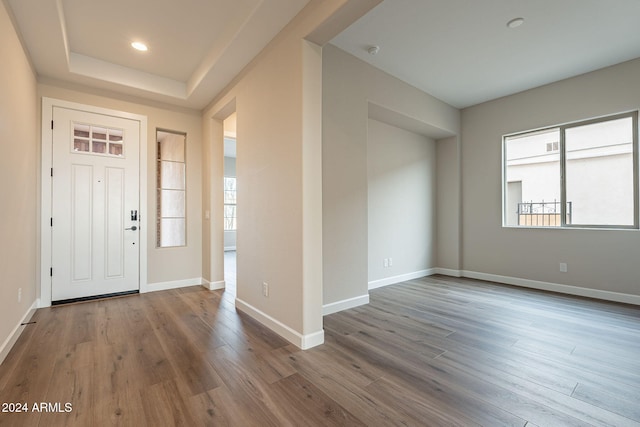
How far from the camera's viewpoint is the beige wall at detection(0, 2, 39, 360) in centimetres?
219

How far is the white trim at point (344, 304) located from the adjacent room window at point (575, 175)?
304 centimetres

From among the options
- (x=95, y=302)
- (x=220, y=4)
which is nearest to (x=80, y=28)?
(x=220, y=4)

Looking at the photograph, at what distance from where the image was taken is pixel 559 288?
4129 mm

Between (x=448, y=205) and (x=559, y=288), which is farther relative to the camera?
(x=448, y=205)

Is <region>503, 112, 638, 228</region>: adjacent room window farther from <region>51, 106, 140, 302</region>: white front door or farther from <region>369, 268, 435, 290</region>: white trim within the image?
<region>51, 106, 140, 302</region>: white front door

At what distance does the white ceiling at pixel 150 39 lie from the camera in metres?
2.50

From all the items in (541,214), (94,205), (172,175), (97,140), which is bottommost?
(541,214)

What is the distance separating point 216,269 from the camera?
4.30 metres

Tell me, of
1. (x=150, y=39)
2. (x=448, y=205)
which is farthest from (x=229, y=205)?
(x=448, y=205)

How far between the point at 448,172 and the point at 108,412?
5522mm

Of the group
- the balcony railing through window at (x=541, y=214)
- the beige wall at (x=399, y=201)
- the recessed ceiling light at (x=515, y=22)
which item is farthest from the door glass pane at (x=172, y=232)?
the balcony railing through window at (x=541, y=214)

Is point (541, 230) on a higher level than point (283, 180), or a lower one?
lower

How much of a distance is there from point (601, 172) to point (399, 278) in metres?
3.14

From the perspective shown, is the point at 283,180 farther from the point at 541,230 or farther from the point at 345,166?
the point at 541,230
